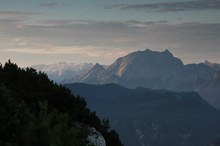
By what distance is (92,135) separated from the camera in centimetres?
3306

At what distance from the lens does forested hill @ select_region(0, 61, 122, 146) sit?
66.5 ft

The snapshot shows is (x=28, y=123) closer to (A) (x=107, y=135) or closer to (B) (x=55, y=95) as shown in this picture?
(B) (x=55, y=95)

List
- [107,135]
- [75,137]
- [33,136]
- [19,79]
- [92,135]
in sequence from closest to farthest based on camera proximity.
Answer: [33,136], [75,137], [92,135], [19,79], [107,135]

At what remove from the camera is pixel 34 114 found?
85.7 feet

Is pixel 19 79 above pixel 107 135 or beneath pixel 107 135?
above

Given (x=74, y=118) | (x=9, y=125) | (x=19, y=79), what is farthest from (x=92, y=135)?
(x=9, y=125)

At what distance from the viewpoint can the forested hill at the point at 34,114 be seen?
66.5 ft

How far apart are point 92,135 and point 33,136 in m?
13.5

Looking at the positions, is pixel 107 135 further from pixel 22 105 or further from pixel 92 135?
pixel 22 105

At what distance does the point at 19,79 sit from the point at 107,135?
10.7m

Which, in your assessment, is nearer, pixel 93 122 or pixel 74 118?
pixel 74 118

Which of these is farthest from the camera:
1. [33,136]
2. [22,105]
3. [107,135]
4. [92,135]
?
[107,135]

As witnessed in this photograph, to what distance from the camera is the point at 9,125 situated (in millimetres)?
20984

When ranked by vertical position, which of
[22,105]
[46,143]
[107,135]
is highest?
[22,105]
